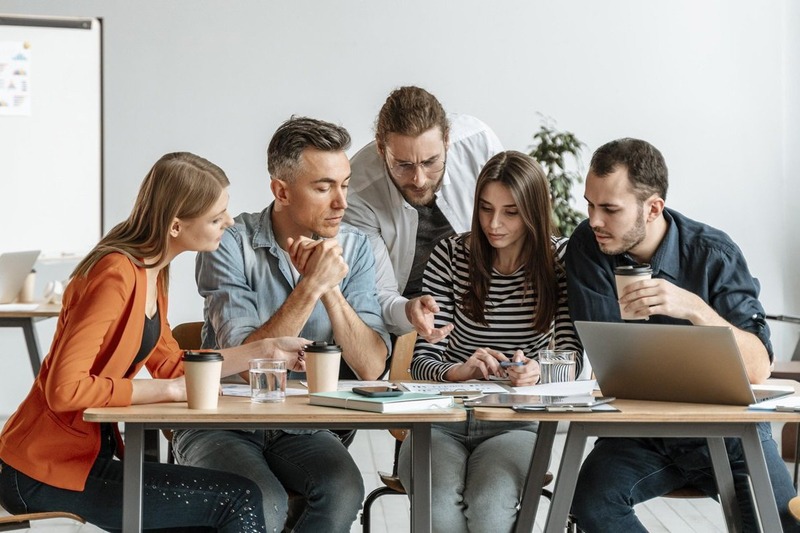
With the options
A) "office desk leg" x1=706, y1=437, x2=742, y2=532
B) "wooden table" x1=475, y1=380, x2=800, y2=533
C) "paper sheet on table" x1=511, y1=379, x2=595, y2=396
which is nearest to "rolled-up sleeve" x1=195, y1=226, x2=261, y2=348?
"paper sheet on table" x1=511, y1=379, x2=595, y2=396

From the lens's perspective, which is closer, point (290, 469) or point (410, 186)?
point (290, 469)

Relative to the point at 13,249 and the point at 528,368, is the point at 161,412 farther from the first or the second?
the point at 13,249

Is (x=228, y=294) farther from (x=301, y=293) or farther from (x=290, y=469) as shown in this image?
(x=290, y=469)

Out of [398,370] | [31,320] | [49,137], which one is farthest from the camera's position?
[49,137]

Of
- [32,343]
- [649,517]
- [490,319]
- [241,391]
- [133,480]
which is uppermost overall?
[490,319]

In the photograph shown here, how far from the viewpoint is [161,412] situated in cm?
195

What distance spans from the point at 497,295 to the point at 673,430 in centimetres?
84

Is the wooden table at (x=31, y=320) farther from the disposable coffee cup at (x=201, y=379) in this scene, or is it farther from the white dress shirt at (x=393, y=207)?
the disposable coffee cup at (x=201, y=379)

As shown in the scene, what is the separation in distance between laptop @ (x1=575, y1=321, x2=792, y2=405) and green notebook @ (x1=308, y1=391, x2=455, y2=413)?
370 mm

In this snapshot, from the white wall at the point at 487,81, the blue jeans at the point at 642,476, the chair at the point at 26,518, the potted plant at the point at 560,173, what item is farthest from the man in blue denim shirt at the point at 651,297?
the white wall at the point at 487,81

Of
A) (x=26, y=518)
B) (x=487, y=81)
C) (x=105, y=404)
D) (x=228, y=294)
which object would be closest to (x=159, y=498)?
(x=105, y=404)

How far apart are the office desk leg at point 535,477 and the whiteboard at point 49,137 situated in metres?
4.12

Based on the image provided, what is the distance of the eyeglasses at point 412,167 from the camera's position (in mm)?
3178

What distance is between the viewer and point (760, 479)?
2.13 meters
